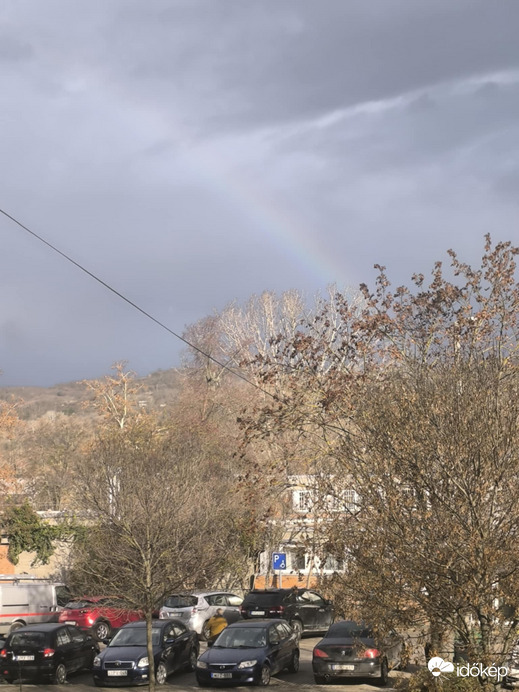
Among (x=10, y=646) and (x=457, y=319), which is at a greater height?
(x=457, y=319)

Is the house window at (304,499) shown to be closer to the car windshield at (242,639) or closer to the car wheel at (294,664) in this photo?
the car windshield at (242,639)

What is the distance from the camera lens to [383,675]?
20359 mm

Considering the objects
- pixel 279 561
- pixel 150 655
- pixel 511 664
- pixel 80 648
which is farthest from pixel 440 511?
pixel 279 561

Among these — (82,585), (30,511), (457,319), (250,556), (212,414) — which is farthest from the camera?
(212,414)

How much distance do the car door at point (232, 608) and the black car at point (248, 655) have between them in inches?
311

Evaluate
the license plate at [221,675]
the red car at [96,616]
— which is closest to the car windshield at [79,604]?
the red car at [96,616]

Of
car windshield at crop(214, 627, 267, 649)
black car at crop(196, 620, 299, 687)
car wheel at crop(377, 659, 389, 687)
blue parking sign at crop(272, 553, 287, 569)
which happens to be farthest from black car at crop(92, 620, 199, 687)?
blue parking sign at crop(272, 553, 287, 569)

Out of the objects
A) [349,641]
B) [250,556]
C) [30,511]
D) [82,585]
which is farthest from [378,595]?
[30,511]

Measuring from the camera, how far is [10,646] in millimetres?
21344

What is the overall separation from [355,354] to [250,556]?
20.1 m

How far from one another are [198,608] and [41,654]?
9038 mm

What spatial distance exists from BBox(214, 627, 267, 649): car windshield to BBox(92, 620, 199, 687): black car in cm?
144

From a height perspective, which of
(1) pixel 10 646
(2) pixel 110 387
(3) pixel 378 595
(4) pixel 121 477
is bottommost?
(1) pixel 10 646

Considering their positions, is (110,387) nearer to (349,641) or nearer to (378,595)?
(349,641)
